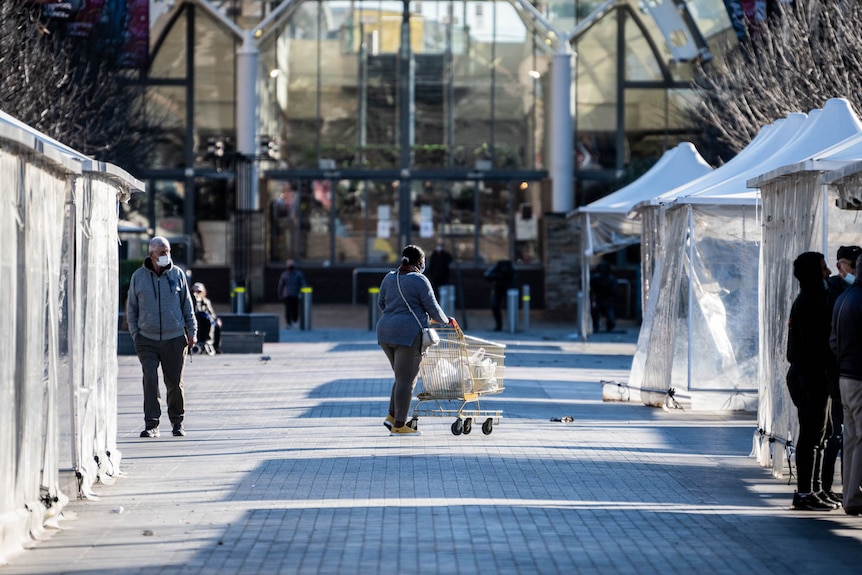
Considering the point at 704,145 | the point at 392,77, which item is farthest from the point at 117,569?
the point at 392,77

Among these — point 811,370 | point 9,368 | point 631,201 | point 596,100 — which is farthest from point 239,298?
point 9,368

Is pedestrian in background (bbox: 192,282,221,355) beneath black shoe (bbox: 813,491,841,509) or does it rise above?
above

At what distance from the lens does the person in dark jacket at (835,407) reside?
10211 mm

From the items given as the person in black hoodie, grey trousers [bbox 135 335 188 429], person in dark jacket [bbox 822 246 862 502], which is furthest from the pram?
the person in black hoodie

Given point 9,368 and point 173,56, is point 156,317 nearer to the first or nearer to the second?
point 9,368

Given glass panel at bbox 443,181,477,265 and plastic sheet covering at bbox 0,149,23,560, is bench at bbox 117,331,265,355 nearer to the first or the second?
plastic sheet covering at bbox 0,149,23,560

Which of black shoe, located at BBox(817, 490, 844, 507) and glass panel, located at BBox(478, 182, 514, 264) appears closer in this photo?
black shoe, located at BBox(817, 490, 844, 507)

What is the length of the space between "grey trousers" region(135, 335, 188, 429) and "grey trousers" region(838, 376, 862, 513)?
6.42 meters

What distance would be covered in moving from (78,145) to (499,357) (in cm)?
1854

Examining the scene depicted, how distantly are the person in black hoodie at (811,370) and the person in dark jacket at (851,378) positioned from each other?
16.9 inches

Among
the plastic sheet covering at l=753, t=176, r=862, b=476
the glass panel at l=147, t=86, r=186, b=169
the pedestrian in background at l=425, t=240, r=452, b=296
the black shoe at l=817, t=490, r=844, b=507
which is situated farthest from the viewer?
the glass panel at l=147, t=86, r=186, b=169

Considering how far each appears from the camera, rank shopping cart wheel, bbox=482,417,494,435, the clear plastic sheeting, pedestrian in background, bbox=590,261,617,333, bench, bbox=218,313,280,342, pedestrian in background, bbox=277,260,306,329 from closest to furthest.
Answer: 1. the clear plastic sheeting
2. shopping cart wheel, bbox=482,417,494,435
3. bench, bbox=218,313,280,342
4. pedestrian in background, bbox=590,261,617,333
5. pedestrian in background, bbox=277,260,306,329

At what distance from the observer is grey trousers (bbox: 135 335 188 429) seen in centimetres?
1391

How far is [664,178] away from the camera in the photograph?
25281mm
